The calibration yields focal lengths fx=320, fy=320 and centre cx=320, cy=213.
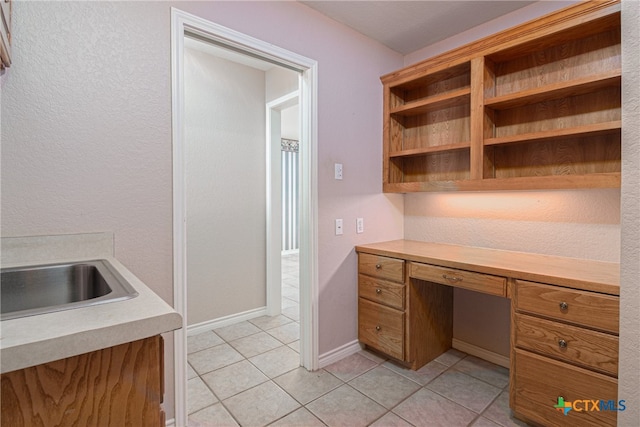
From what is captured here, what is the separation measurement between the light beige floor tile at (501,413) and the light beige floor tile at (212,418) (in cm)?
141

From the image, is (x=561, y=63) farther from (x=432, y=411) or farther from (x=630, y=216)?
(x=432, y=411)

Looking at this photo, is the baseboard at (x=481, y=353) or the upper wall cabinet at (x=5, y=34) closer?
the upper wall cabinet at (x=5, y=34)

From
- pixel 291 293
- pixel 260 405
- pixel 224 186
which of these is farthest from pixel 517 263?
pixel 291 293

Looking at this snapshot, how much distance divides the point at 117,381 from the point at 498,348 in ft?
8.21

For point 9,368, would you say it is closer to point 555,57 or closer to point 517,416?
point 517,416

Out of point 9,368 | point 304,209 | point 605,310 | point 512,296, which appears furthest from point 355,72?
point 9,368

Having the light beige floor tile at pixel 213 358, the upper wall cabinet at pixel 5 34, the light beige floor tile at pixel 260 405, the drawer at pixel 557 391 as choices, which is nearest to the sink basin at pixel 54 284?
the upper wall cabinet at pixel 5 34

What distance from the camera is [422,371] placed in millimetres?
2264

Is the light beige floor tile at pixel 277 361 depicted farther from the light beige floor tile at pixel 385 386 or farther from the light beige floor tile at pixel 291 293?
the light beige floor tile at pixel 291 293

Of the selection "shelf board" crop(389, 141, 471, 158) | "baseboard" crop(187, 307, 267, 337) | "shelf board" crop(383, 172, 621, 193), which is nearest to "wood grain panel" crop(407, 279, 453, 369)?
"shelf board" crop(383, 172, 621, 193)

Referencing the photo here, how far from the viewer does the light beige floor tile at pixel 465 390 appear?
1911 millimetres

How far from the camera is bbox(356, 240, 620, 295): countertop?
1493mm

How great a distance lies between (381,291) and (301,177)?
1022 millimetres

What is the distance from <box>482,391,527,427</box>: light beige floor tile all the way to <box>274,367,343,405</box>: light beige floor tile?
88 centimetres
